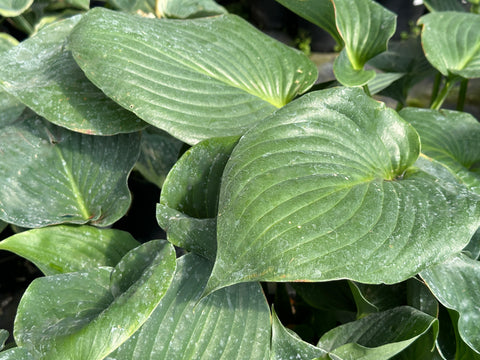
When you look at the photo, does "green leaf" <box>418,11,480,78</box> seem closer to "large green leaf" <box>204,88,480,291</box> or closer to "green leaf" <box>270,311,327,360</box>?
"large green leaf" <box>204,88,480,291</box>

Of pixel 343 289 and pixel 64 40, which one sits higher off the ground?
pixel 64 40

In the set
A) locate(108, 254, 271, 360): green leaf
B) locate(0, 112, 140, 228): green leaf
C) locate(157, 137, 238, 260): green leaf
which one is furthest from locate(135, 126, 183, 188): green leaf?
locate(108, 254, 271, 360): green leaf

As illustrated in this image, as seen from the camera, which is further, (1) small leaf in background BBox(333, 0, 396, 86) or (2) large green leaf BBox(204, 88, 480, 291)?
(1) small leaf in background BBox(333, 0, 396, 86)

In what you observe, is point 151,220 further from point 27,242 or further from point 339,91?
point 339,91

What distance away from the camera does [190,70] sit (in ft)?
2.62

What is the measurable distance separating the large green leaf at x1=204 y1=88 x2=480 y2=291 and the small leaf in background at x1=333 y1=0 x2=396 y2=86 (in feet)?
0.86

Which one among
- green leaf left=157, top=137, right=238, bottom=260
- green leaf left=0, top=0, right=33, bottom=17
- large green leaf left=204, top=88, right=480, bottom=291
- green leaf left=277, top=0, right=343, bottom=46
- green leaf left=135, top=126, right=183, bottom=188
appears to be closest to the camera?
large green leaf left=204, top=88, right=480, bottom=291

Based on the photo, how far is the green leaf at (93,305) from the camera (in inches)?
21.2

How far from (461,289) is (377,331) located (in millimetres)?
123

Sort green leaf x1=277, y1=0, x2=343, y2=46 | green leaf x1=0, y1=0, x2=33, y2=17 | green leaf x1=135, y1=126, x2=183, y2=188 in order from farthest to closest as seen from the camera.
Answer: green leaf x1=0, y1=0, x2=33, y2=17
green leaf x1=135, y1=126, x2=183, y2=188
green leaf x1=277, y1=0, x2=343, y2=46

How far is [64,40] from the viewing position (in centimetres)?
87

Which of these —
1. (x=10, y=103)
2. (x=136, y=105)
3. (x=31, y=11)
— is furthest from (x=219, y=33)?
(x=31, y=11)

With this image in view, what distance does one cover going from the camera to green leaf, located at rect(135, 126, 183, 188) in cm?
105

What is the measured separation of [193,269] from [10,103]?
1.86 ft
